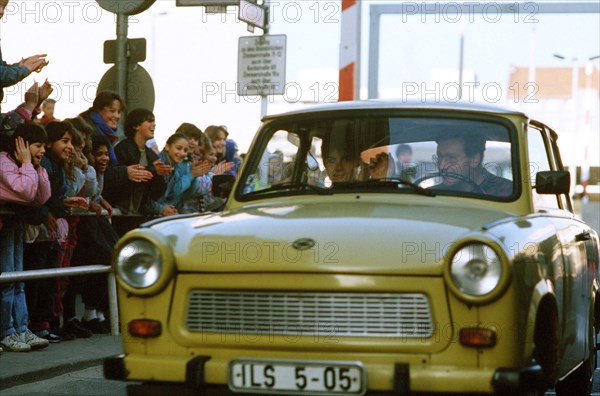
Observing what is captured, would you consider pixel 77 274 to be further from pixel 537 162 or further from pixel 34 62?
pixel 537 162

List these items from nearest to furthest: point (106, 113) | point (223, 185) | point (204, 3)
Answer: point (223, 185)
point (106, 113)
point (204, 3)

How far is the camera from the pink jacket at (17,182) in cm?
862

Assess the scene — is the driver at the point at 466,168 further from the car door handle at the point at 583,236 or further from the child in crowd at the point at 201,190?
the child in crowd at the point at 201,190

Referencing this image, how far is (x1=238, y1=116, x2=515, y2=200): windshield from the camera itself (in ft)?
21.5

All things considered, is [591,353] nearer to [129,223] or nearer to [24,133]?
[24,133]

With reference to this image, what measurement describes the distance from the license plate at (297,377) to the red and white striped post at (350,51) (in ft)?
26.5

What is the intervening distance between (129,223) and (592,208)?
17.6 m

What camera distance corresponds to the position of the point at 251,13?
16.4 meters

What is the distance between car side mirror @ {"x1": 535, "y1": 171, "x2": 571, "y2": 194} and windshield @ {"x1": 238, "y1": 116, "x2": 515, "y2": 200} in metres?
0.15

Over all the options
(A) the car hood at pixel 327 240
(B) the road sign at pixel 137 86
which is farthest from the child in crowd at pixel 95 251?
(A) the car hood at pixel 327 240

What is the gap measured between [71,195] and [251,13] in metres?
7.01

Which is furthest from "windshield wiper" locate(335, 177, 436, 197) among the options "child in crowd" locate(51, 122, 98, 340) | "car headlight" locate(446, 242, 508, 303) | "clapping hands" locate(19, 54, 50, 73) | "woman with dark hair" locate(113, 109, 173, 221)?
"woman with dark hair" locate(113, 109, 173, 221)

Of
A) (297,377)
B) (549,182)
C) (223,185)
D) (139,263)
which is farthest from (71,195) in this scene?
(297,377)

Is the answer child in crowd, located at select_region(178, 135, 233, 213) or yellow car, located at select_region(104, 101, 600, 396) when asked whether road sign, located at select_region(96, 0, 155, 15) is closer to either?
child in crowd, located at select_region(178, 135, 233, 213)
